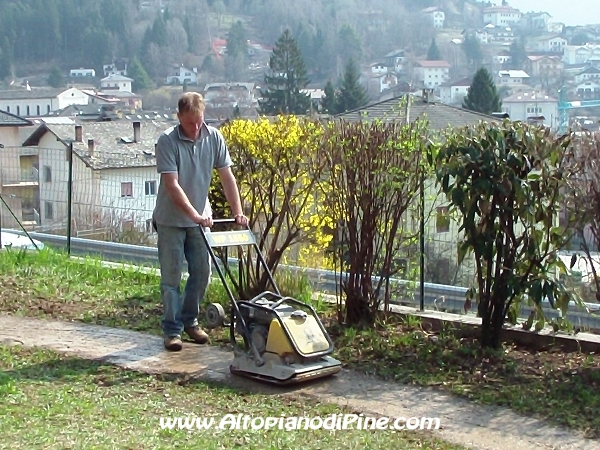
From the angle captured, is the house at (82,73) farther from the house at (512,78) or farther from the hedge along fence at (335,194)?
the hedge along fence at (335,194)

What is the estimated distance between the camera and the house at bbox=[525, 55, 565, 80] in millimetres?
67688

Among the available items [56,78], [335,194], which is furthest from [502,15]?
[335,194]

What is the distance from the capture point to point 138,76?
85.2 meters

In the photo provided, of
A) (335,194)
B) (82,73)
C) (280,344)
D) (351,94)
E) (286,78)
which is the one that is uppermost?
(82,73)

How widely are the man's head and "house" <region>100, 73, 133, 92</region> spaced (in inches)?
3010

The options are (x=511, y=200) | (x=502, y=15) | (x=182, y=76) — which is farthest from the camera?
(x=502, y=15)

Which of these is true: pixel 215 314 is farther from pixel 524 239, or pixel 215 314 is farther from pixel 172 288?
pixel 524 239

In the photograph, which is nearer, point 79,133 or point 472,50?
point 79,133

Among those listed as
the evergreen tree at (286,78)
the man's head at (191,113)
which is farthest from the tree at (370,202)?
the evergreen tree at (286,78)

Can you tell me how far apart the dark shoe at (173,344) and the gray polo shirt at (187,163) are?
88 cm

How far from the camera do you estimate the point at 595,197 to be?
22.0 feet

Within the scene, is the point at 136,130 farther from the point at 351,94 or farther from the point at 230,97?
the point at 351,94

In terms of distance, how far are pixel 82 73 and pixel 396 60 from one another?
104ft

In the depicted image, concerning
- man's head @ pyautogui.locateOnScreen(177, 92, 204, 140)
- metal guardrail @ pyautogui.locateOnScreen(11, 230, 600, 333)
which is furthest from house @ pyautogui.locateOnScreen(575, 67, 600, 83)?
man's head @ pyautogui.locateOnScreen(177, 92, 204, 140)
